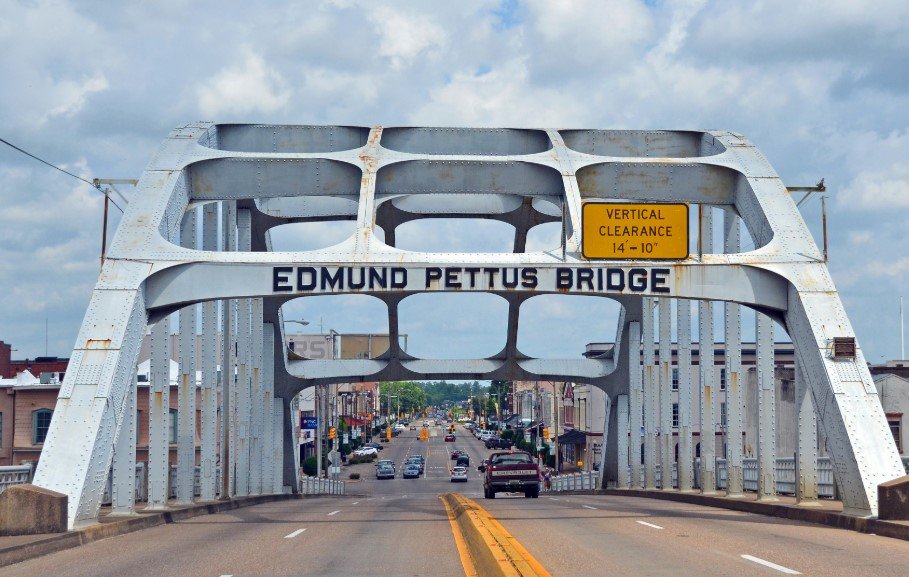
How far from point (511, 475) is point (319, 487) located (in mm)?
20983

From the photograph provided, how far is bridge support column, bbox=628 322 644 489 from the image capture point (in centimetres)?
4369

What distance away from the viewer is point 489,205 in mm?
41844

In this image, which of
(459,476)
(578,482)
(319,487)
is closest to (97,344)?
(319,487)

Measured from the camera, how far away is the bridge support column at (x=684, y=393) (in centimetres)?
3344

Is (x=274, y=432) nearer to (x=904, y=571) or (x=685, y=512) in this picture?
(x=685, y=512)

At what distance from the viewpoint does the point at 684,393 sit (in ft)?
109

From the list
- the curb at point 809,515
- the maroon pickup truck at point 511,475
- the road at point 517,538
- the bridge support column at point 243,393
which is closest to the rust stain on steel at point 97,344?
the road at point 517,538

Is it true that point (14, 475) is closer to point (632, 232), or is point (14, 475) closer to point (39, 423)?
point (632, 232)

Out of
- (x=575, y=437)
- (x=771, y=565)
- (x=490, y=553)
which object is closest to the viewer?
(x=490, y=553)

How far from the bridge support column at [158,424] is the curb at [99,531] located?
557mm

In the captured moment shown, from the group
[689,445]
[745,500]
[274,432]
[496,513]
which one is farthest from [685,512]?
[274,432]

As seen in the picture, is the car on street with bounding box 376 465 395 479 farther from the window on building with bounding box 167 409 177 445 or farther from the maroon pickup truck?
the maroon pickup truck

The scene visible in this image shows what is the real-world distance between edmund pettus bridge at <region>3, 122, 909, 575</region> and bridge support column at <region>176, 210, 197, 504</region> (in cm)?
6

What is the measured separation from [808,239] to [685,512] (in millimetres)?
6621
